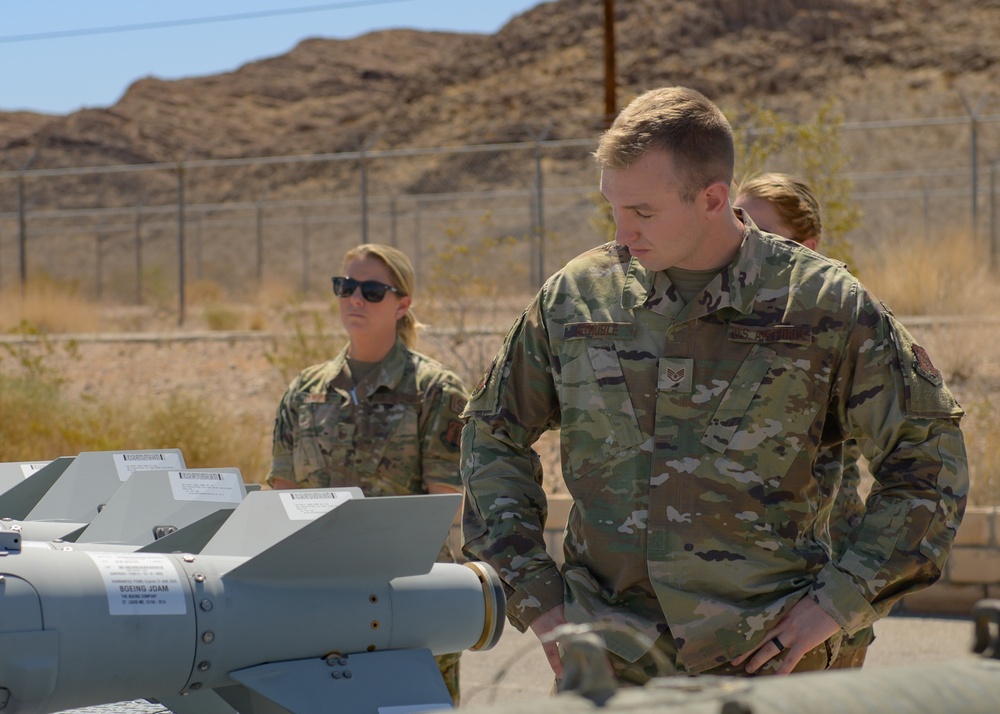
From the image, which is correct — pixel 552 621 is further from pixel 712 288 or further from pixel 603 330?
pixel 712 288

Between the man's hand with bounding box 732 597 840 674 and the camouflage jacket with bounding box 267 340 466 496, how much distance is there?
1.87 meters

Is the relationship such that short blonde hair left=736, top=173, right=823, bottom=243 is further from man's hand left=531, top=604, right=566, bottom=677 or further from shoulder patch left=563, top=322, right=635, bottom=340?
man's hand left=531, top=604, right=566, bottom=677

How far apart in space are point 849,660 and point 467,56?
46.4 meters

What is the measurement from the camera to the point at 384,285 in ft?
14.7

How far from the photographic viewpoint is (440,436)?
4301 mm

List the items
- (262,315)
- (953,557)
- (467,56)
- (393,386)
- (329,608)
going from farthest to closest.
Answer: (467,56) < (262,315) < (953,557) < (393,386) < (329,608)

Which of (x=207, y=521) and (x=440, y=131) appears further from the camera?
(x=440, y=131)

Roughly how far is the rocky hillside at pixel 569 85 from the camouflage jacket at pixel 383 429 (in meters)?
30.8

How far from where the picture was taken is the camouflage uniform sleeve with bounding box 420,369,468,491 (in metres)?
4.27

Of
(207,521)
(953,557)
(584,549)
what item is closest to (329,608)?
(207,521)

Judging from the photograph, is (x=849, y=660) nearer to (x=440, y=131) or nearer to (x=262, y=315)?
(x=262, y=315)

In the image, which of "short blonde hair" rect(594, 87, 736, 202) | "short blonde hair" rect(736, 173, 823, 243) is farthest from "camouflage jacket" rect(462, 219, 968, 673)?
"short blonde hair" rect(736, 173, 823, 243)

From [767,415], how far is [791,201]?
4.57 feet

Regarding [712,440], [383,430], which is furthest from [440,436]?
[712,440]
